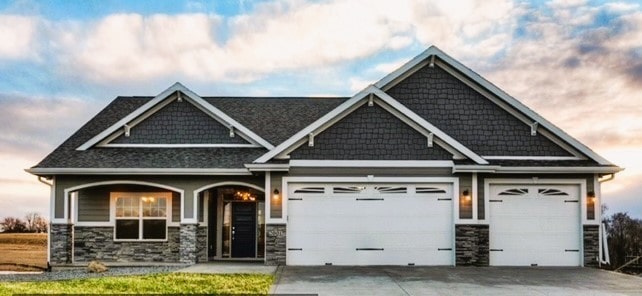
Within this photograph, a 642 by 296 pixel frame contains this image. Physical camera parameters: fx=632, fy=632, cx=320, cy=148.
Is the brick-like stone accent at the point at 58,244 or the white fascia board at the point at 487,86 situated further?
the brick-like stone accent at the point at 58,244

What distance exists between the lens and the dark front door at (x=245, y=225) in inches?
782

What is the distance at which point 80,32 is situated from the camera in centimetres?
1897

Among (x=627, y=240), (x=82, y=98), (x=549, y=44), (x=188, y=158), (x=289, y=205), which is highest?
(x=549, y=44)

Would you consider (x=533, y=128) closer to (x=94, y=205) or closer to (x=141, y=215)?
(x=141, y=215)

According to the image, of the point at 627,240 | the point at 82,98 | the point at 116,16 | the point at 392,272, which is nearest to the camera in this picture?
the point at 392,272

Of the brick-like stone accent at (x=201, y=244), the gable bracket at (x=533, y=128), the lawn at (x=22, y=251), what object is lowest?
the lawn at (x=22, y=251)

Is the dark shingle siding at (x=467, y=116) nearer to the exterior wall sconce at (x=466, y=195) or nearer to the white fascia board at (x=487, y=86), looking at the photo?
the white fascia board at (x=487, y=86)

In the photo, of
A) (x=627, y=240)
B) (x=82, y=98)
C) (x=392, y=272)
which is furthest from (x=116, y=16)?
(x=627, y=240)

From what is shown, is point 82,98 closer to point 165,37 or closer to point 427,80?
point 165,37

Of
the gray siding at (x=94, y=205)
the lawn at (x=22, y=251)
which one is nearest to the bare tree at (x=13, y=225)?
the lawn at (x=22, y=251)

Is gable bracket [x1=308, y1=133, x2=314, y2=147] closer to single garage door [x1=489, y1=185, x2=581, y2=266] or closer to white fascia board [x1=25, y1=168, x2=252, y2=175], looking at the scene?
white fascia board [x1=25, y1=168, x2=252, y2=175]

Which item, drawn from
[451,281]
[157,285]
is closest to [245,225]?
[157,285]

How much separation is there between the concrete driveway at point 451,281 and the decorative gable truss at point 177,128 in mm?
4538

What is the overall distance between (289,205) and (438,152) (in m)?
4.14
